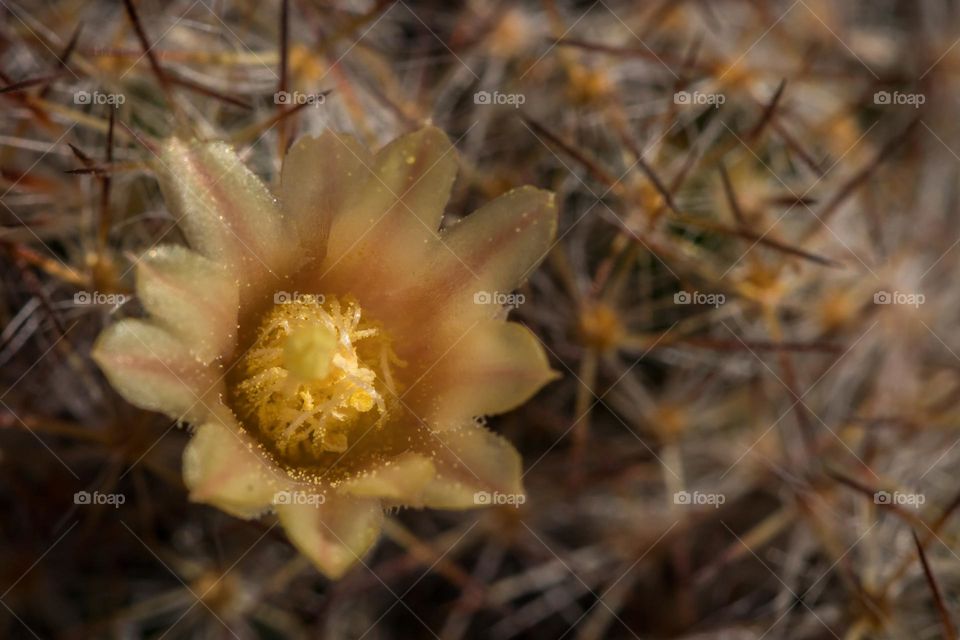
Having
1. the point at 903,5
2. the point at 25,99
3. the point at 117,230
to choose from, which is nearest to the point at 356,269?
the point at 117,230

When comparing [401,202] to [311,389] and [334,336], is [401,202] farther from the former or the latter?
[311,389]

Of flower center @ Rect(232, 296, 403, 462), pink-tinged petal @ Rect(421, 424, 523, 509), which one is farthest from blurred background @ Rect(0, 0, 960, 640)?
pink-tinged petal @ Rect(421, 424, 523, 509)

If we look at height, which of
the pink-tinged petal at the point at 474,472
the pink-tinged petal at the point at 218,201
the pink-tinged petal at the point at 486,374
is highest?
the pink-tinged petal at the point at 218,201

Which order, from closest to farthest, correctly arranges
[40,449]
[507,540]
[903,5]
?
[40,449], [507,540], [903,5]

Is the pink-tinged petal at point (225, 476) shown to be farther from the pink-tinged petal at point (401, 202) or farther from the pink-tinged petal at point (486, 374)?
the pink-tinged petal at point (401, 202)

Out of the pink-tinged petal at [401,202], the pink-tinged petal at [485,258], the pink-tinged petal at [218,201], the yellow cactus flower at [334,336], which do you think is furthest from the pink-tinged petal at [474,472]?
the pink-tinged petal at [218,201]

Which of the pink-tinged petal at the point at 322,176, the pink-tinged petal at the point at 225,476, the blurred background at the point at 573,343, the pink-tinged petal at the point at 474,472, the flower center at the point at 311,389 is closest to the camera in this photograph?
the pink-tinged petal at the point at 225,476

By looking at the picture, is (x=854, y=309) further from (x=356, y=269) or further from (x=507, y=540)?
(x=356, y=269)
